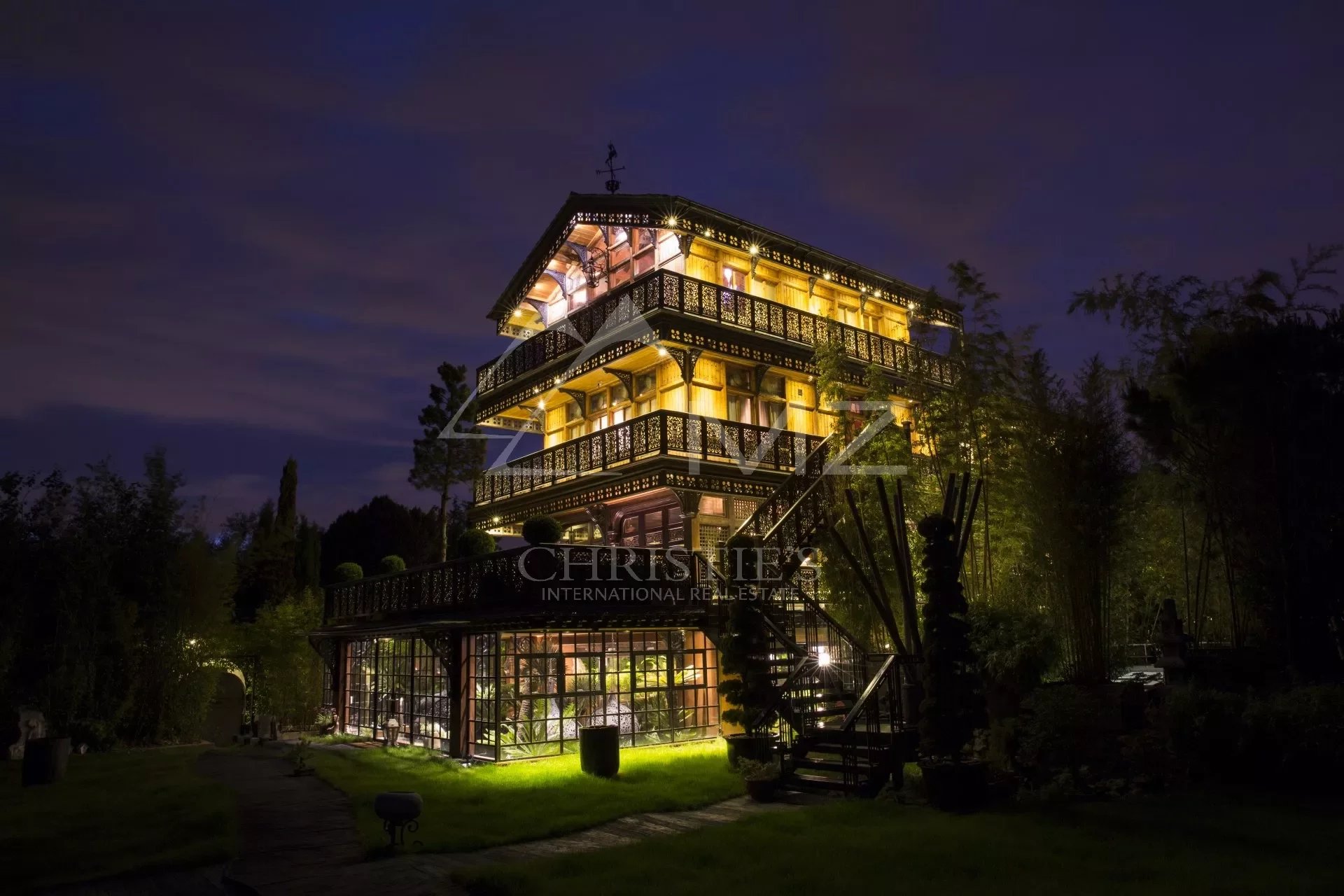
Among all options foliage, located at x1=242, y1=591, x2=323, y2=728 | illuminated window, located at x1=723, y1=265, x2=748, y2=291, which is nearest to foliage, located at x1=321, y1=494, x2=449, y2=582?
foliage, located at x1=242, y1=591, x2=323, y2=728

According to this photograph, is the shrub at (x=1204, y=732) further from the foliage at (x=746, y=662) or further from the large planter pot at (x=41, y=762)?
the large planter pot at (x=41, y=762)

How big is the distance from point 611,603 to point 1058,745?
8230 mm

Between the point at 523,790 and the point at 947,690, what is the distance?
6.41 metres

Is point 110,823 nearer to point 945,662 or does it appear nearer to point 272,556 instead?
point 945,662

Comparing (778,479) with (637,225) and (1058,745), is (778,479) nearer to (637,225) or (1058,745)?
(637,225)

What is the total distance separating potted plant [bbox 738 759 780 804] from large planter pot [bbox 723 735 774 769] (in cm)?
82

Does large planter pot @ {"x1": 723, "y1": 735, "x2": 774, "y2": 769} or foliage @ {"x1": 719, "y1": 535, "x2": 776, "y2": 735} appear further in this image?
foliage @ {"x1": 719, "y1": 535, "x2": 776, "y2": 735}

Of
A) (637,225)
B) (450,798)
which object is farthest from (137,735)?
(637,225)

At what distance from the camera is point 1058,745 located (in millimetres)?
11195

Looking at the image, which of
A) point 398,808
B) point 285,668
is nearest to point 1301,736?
point 398,808

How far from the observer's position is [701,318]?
2178 cm

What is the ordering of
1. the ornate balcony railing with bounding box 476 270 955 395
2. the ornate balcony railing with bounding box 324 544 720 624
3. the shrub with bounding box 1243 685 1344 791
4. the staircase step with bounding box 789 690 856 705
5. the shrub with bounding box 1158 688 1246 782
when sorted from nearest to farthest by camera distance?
the shrub with bounding box 1243 685 1344 791 < the shrub with bounding box 1158 688 1246 782 < the staircase step with bounding box 789 690 856 705 < the ornate balcony railing with bounding box 324 544 720 624 < the ornate balcony railing with bounding box 476 270 955 395

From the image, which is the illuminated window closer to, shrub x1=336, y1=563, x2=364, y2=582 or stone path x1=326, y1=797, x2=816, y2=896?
shrub x1=336, y1=563, x2=364, y2=582

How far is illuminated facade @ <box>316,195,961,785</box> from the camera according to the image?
16.9 metres
